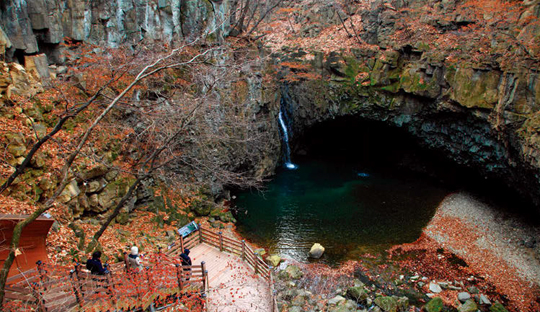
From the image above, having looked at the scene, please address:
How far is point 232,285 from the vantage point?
10.5 metres

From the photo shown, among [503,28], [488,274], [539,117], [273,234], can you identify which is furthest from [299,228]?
[503,28]

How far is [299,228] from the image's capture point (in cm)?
1830

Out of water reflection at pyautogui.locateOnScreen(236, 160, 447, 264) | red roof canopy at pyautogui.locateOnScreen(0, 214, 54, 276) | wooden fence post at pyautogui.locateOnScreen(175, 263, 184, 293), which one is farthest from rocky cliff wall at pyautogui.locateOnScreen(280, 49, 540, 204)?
red roof canopy at pyautogui.locateOnScreen(0, 214, 54, 276)

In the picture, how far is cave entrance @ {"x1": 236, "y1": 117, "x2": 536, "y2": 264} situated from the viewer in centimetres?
1734

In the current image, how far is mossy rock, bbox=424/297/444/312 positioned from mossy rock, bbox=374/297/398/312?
1308 mm

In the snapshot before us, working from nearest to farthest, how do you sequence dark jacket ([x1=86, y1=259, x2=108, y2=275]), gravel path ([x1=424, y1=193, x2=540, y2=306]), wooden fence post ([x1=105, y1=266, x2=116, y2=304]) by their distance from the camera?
wooden fence post ([x1=105, y1=266, x2=116, y2=304]) < dark jacket ([x1=86, y1=259, x2=108, y2=275]) < gravel path ([x1=424, y1=193, x2=540, y2=306])

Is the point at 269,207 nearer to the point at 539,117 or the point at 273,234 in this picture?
the point at 273,234

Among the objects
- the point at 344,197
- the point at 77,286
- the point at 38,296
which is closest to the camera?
the point at 38,296

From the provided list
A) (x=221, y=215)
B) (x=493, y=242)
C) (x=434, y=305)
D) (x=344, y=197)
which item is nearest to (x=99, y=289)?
(x=221, y=215)

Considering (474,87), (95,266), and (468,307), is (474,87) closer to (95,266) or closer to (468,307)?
(468,307)

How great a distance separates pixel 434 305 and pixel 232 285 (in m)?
8.54

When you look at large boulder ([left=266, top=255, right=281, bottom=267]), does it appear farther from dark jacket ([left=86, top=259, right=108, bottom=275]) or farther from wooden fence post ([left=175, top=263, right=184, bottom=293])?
dark jacket ([left=86, top=259, right=108, bottom=275])

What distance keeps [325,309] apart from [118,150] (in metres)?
12.0

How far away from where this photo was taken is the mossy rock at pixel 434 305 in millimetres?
11930
